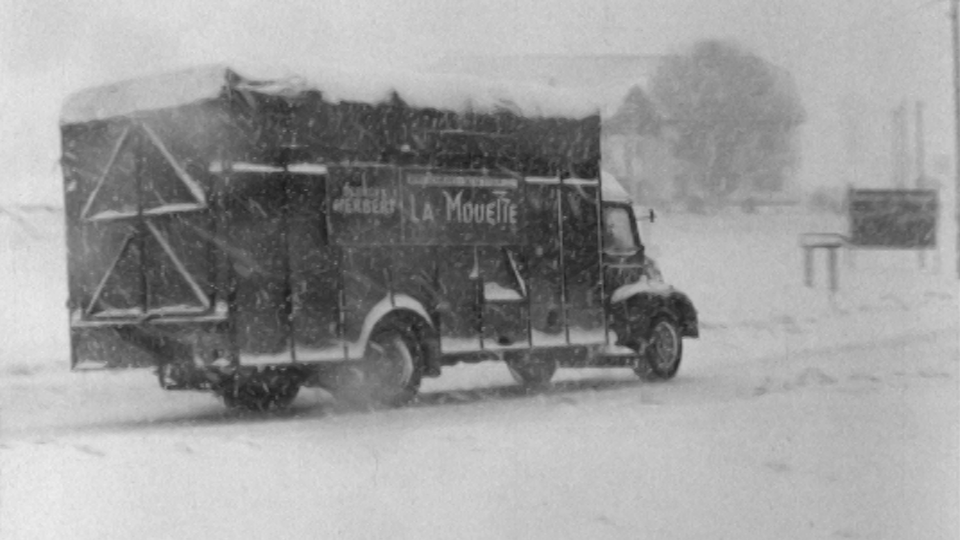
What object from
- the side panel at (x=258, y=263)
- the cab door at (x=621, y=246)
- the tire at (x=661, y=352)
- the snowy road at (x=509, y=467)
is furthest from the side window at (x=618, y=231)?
the side panel at (x=258, y=263)

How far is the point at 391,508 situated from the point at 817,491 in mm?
2141

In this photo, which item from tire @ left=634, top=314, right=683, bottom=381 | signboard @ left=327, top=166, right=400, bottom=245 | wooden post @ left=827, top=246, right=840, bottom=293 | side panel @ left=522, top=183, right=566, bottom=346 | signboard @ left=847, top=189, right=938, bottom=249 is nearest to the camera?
signboard @ left=327, top=166, right=400, bottom=245

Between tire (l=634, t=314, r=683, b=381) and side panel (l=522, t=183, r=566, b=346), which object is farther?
tire (l=634, t=314, r=683, b=381)

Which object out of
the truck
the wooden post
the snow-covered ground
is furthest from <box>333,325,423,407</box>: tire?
the wooden post

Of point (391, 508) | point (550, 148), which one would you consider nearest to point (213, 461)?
point (391, 508)

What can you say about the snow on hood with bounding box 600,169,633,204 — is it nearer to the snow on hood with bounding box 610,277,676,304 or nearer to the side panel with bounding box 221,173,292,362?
the snow on hood with bounding box 610,277,676,304

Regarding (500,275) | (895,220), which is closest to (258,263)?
(500,275)

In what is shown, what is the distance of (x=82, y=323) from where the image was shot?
11227 mm

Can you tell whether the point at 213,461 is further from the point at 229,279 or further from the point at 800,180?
the point at 800,180

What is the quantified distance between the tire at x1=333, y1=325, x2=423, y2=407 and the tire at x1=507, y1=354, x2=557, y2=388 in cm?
142

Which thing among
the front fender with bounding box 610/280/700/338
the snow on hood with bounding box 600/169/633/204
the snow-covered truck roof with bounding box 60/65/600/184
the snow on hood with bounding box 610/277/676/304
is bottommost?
the front fender with bounding box 610/280/700/338

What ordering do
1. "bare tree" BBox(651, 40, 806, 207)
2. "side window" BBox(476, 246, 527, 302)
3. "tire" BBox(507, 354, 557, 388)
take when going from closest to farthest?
1. "bare tree" BBox(651, 40, 806, 207)
2. "side window" BBox(476, 246, 527, 302)
3. "tire" BBox(507, 354, 557, 388)

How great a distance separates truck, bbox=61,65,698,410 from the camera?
419 inches

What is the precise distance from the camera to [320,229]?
11055 millimetres
